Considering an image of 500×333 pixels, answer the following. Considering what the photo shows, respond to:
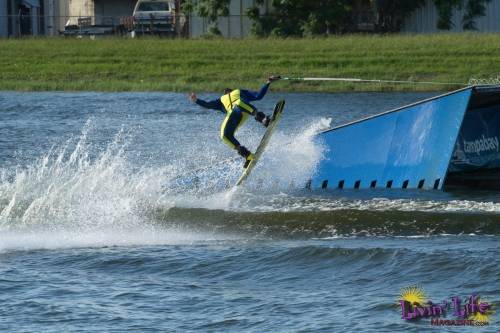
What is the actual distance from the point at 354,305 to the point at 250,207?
6.68 meters

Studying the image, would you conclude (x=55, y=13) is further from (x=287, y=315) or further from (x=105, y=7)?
(x=287, y=315)

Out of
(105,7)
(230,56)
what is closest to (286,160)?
(230,56)

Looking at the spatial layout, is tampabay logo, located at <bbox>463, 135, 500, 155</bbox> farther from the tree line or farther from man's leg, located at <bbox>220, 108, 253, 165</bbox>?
the tree line

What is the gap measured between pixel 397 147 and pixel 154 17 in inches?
1575

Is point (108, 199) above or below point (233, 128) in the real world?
below

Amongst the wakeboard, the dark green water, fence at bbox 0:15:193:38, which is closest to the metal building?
fence at bbox 0:15:193:38

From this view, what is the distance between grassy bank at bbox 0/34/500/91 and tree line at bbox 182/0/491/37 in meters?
4.94

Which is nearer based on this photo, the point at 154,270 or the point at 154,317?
the point at 154,317

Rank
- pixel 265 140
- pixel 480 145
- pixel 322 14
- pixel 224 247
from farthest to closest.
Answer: pixel 322 14
pixel 480 145
pixel 265 140
pixel 224 247

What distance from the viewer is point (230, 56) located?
45.3 meters

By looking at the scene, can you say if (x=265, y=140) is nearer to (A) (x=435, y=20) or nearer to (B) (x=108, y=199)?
(B) (x=108, y=199)

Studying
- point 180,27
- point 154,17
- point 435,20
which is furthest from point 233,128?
point 154,17

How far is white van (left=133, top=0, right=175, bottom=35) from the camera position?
58.6 meters

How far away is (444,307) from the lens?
1308 centimetres
